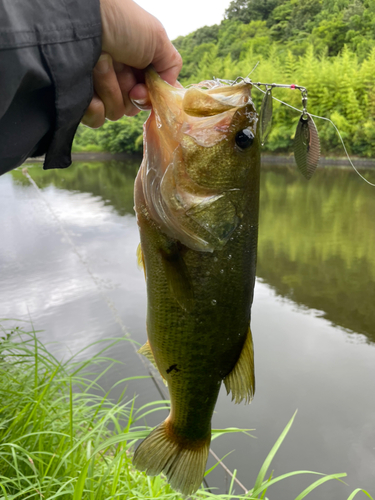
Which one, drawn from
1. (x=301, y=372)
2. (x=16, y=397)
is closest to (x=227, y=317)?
(x=16, y=397)

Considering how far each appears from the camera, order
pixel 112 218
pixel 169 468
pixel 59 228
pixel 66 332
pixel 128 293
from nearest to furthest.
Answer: pixel 169 468 < pixel 66 332 < pixel 128 293 < pixel 59 228 < pixel 112 218

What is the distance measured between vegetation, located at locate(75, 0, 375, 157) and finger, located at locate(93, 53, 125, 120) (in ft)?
43.2

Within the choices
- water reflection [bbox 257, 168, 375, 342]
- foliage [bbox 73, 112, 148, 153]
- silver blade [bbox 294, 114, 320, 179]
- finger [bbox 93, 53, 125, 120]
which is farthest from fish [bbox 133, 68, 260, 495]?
foliage [bbox 73, 112, 148, 153]

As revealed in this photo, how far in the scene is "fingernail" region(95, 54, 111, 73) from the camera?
1083 millimetres

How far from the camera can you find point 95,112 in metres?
1.28

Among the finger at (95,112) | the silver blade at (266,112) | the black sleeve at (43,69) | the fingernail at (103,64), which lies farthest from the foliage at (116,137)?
the black sleeve at (43,69)

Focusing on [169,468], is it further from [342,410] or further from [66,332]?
[66,332]

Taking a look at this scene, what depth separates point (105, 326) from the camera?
506 centimetres

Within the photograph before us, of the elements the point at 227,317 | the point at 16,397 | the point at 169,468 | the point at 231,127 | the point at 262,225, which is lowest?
the point at 262,225

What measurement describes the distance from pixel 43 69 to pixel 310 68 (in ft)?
85.3

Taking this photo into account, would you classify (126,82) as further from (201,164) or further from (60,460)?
(60,460)

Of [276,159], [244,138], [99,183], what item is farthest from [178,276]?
[276,159]

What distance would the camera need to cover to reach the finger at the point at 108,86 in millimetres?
1102

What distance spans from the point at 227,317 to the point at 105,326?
4160 millimetres
